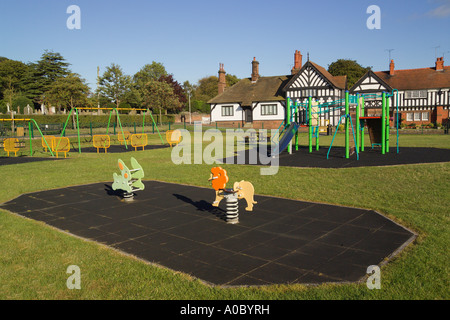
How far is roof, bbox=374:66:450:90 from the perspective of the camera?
47.5 m

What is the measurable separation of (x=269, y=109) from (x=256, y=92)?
3.64m

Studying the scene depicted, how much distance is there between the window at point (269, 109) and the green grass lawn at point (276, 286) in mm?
39589

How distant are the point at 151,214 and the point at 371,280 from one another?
18.1ft

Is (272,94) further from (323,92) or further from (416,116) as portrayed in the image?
(416,116)

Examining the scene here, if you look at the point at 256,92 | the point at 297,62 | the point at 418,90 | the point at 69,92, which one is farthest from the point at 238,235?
the point at 418,90

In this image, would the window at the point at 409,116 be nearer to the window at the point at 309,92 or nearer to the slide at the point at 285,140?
the window at the point at 309,92

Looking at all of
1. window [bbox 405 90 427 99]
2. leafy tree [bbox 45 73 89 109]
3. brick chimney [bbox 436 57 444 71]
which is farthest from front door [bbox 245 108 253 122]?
brick chimney [bbox 436 57 444 71]

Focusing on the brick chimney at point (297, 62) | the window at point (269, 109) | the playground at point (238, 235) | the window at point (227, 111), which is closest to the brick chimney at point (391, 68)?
the brick chimney at point (297, 62)

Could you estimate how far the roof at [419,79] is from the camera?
47.5 meters

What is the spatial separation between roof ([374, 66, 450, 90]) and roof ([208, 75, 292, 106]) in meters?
14.9

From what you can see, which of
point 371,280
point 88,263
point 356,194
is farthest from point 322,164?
point 88,263

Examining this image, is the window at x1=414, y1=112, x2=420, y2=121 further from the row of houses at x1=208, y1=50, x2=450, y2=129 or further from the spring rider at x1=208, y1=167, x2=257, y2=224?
the spring rider at x1=208, y1=167, x2=257, y2=224

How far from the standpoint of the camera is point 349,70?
229 feet

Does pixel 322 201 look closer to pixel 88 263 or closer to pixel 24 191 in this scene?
pixel 88 263
